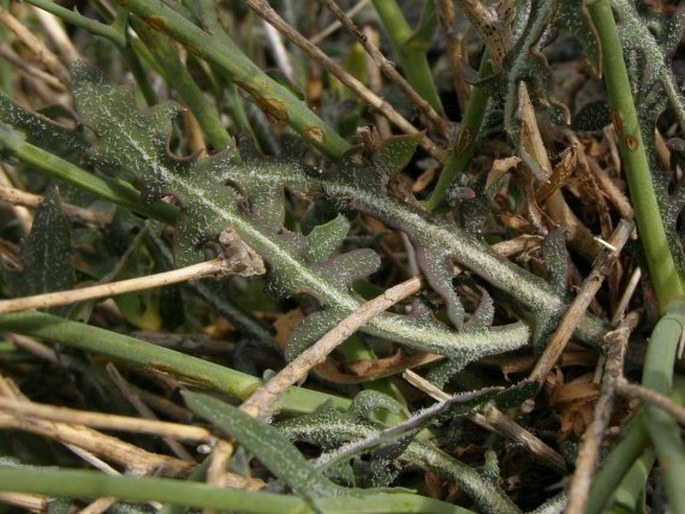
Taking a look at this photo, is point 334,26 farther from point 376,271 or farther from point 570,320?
point 570,320

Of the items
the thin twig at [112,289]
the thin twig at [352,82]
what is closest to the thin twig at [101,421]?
the thin twig at [112,289]

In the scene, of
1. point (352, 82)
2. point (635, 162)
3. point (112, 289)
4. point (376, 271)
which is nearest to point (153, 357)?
point (112, 289)

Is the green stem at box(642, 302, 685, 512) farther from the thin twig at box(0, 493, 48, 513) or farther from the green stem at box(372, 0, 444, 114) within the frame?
the thin twig at box(0, 493, 48, 513)

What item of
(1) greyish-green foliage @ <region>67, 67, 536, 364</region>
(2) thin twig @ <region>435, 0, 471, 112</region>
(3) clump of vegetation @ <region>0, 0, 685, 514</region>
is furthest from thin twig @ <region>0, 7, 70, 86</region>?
(2) thin twig @ <region>435, 0, 471, 112</region>

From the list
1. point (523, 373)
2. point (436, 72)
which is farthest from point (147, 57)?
point (523, 373)

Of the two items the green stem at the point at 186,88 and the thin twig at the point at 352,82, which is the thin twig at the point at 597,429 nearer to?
the thin twig at the point at 352,82
